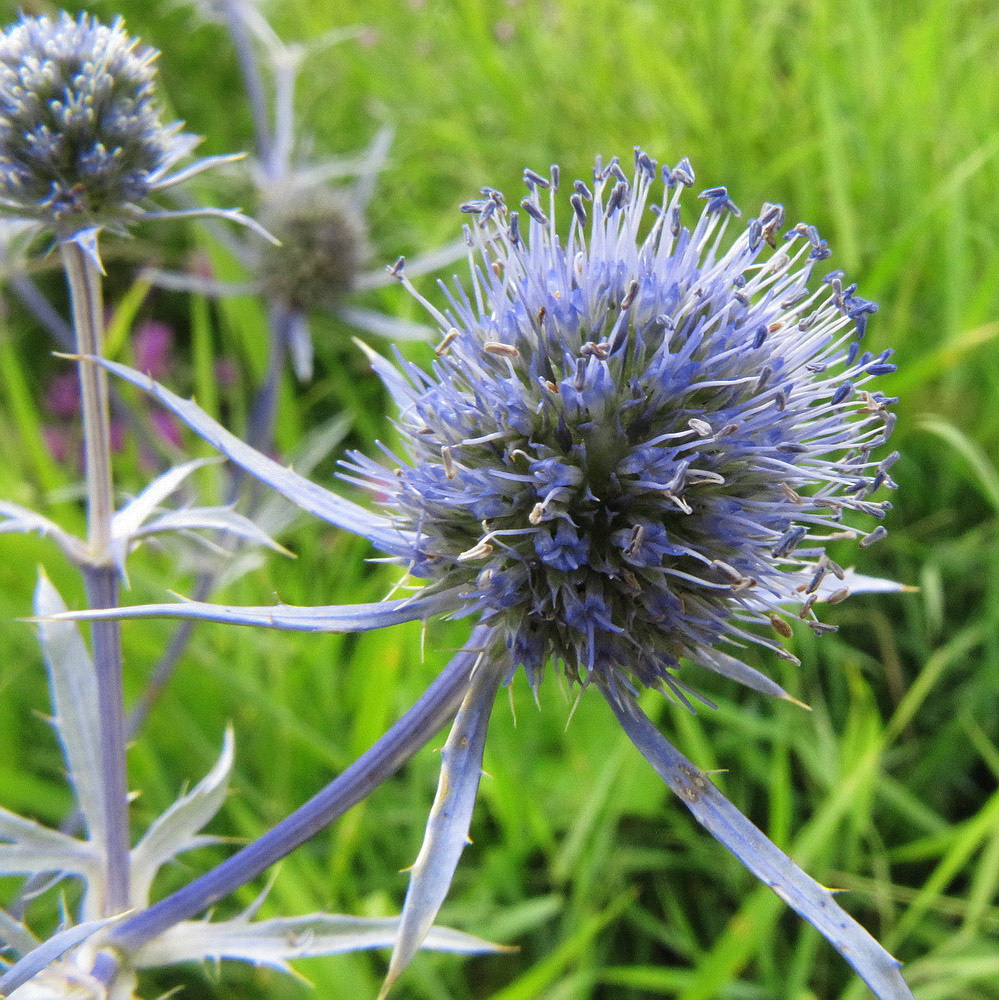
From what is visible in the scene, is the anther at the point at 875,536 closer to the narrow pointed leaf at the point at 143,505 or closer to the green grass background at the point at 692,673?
the green grass background at the point at 692,673

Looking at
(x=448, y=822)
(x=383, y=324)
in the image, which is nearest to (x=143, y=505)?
(x=448, y=822)

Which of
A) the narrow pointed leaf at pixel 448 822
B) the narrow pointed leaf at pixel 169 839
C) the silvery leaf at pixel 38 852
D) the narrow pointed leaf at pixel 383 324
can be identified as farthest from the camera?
the narrow pointed leaf at pixel 383 324

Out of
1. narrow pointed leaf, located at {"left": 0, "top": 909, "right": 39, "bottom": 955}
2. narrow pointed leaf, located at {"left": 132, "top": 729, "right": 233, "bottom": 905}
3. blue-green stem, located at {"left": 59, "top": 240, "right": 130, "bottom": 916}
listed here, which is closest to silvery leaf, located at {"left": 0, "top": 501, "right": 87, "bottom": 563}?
blue-green stem, located at {"left": 59, "top": 240, "right": 130, "bottom": 916}

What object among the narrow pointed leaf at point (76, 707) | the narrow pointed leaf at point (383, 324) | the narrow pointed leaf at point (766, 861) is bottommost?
the narrow pointed leaf at point (766, 861)

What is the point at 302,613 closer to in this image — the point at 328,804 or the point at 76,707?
the point at 328,804

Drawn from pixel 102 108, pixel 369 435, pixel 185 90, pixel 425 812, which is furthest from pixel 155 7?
pixel 425 812

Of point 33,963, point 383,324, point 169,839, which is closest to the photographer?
point 33,963

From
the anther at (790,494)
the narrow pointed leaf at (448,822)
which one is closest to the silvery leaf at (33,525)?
the narrow pointed leaf at (448,822)
